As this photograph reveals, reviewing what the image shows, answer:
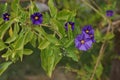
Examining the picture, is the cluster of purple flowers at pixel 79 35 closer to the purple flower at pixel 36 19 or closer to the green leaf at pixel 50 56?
the purple flower at pixel 36 19

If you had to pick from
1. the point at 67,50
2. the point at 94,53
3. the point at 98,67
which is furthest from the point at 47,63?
the point at 94,53

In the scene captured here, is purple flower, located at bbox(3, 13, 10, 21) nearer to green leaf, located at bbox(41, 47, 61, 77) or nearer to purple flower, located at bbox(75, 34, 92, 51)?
green leaf, located at bbox(41, 47, 61, 77)

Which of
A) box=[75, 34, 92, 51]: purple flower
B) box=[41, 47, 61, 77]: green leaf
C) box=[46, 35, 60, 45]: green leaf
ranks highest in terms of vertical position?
box=[46, 35, 60, 45]: green leaf

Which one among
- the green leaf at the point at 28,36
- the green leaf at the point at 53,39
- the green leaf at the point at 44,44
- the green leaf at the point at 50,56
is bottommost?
the green leaf at the point at 50,56

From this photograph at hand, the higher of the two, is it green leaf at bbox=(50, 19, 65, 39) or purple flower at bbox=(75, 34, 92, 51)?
green leaf at bbox=(50, 19, 65, 39)

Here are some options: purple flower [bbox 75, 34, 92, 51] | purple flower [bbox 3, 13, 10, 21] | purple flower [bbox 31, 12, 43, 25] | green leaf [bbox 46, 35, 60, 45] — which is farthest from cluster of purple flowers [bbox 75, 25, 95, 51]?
purple flower [bbox 3, 13, 10, 21]

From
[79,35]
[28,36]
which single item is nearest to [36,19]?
[28,36]

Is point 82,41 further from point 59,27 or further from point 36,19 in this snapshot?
point 36,19

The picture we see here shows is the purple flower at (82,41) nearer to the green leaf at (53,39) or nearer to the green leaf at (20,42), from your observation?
the green leaf at (53,39)

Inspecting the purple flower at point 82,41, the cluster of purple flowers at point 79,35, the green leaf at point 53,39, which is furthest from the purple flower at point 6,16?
the purple flower at point 82,41

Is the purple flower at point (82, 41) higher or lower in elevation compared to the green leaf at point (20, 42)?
lower

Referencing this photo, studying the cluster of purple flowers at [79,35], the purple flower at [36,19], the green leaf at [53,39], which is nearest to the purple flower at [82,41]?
the cluster of purple flowers at [79,35]

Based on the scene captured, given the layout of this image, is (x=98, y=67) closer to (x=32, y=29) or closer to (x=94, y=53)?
(x=94, y=53)

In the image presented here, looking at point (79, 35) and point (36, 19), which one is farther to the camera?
point (79, 35)
